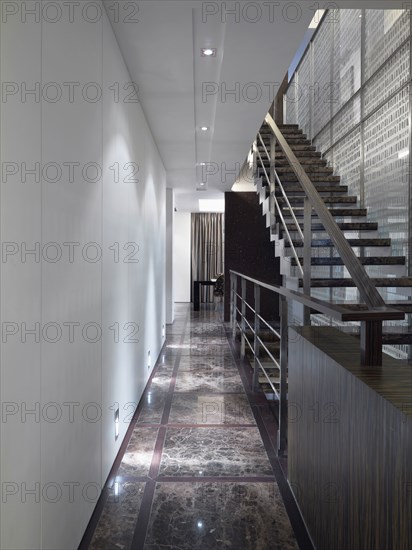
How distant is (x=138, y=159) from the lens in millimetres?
3115

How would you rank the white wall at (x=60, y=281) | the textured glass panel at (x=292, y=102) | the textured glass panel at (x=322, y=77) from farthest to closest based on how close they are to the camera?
1. the textured glass panel at (x=292, y=102)
2. the textured glass panel at (x=322, y=77)
3. the white wall at (x=60, y=281)

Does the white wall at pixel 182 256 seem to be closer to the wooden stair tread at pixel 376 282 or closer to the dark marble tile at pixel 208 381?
the dark marble tile at pixel 208 381

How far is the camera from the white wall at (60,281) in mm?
1001

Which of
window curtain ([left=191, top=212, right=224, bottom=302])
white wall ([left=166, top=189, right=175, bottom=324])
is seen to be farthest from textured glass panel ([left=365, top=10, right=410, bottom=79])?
window curtain ([left=191, top=212, right=224, bottom=302])

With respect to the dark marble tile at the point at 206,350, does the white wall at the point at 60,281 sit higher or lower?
higher

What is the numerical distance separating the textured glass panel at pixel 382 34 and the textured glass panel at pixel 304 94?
196 centimetres

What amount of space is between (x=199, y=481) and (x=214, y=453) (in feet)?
1.01

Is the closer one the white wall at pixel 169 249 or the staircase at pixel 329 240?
the staircase at pixel 329 240

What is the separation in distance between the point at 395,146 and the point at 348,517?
2.83m

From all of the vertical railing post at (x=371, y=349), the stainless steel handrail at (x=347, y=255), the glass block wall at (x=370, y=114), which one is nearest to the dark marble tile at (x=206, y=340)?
the glass block wall at (x=370, y=114)

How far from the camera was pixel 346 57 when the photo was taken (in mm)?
4328

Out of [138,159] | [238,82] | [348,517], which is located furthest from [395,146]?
[348,517]

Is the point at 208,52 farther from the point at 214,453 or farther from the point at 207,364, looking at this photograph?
the point at 207,364

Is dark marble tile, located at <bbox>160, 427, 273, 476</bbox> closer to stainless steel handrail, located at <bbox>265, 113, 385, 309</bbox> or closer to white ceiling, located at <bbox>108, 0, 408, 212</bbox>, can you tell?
stainless steel handrail, located at <bbox>265, 113, 385, 309</bbox>
